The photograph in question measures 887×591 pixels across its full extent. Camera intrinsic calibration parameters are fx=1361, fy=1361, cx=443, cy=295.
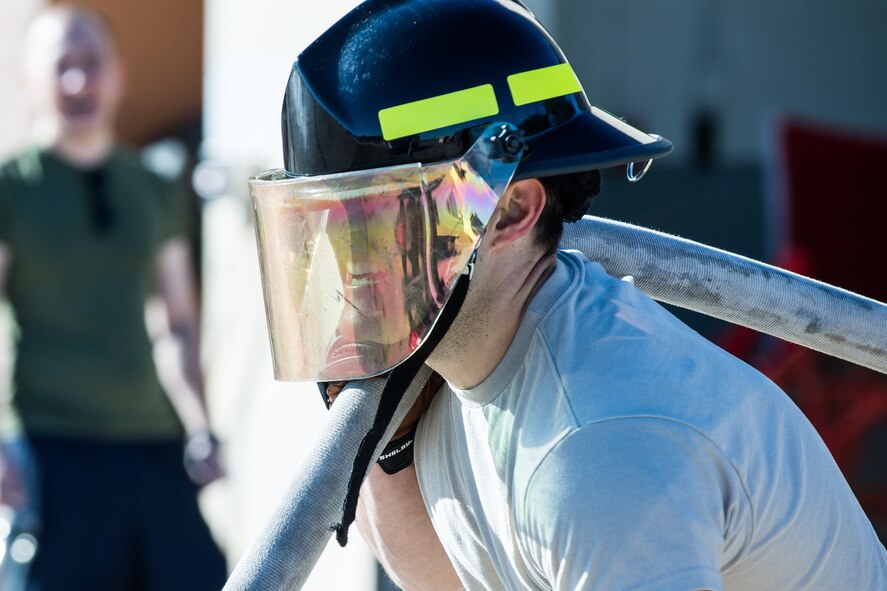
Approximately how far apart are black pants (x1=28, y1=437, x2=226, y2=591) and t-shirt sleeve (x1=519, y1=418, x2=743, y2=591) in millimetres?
2471

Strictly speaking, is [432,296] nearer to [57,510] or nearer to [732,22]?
[57,510]

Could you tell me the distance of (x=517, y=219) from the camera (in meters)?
1.65

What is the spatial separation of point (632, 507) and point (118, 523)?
8.60 ft

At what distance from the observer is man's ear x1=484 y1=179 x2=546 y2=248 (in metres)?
1.63

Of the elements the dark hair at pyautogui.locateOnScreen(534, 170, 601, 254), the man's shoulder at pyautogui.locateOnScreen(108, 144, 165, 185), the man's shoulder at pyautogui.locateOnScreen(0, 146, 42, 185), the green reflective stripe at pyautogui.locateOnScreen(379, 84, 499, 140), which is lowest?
the man's shoulder at pyautogui.locateOnScreen(108, 144, 165, 185)

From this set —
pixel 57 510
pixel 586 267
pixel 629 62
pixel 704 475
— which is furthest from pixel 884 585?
pixel 629 62

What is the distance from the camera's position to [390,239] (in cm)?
156

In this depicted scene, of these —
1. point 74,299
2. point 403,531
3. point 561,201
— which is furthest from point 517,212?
point 74,299

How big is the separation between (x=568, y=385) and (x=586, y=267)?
294mm

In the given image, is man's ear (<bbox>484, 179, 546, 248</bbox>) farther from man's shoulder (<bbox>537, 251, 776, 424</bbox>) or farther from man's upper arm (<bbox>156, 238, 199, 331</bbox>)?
man's upper arm (<bbox>156, 238, 199, 331</bbox>)

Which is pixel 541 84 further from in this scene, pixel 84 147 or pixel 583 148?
pixel 84 147

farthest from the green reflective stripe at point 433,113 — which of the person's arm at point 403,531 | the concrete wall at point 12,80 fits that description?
the concrete wall at point 12,80

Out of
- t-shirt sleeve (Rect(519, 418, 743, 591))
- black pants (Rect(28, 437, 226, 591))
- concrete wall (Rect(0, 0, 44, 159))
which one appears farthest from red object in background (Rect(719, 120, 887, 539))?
t-shirt sleeve (Rect(519, 418, 743, 591))

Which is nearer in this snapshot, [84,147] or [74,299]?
[74,299]
